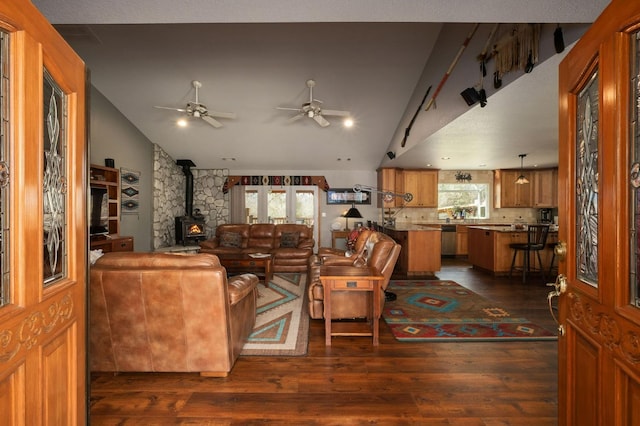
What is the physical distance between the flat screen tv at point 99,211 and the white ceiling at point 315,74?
1.75m

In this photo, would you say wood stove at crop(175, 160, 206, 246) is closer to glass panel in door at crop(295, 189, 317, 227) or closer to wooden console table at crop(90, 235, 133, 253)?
wooden console table at crop(90, 235, 133, 253)

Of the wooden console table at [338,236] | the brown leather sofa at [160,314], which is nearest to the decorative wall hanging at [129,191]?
the brown leather sofa at [160,314]

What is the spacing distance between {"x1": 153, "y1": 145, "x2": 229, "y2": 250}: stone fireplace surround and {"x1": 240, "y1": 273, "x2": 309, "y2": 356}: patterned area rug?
11.3ft

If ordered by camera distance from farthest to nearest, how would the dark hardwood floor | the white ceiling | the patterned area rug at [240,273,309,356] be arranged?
the patterned area rug at [240,273,309,356] → the dark hardwood floor → the white ceiling

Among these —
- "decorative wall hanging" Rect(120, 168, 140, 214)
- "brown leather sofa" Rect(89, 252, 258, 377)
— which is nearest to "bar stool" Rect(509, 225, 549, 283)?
"brown leather sofa" Rect(89, 252, 258, 377)

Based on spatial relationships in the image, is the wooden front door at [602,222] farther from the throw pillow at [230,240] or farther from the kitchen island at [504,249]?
the throw pillow at [230,240]

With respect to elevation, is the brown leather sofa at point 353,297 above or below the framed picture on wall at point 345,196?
below

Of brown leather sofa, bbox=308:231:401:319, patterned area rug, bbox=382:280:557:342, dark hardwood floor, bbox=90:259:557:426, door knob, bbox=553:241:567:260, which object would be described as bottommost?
dark hardwood floor, bbox=90:259:557:426

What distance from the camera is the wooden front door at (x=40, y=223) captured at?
0.92 m

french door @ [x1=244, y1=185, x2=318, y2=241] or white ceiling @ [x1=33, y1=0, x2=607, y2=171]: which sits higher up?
white ceiling @ [x1=33, y1=0, x2=607, y2=171]

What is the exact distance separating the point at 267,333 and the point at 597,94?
112 inches

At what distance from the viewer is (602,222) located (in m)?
1.04

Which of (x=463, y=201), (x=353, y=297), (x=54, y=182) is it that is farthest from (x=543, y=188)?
(x=54, y=182)

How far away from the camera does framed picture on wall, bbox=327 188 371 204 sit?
779 centimetres
